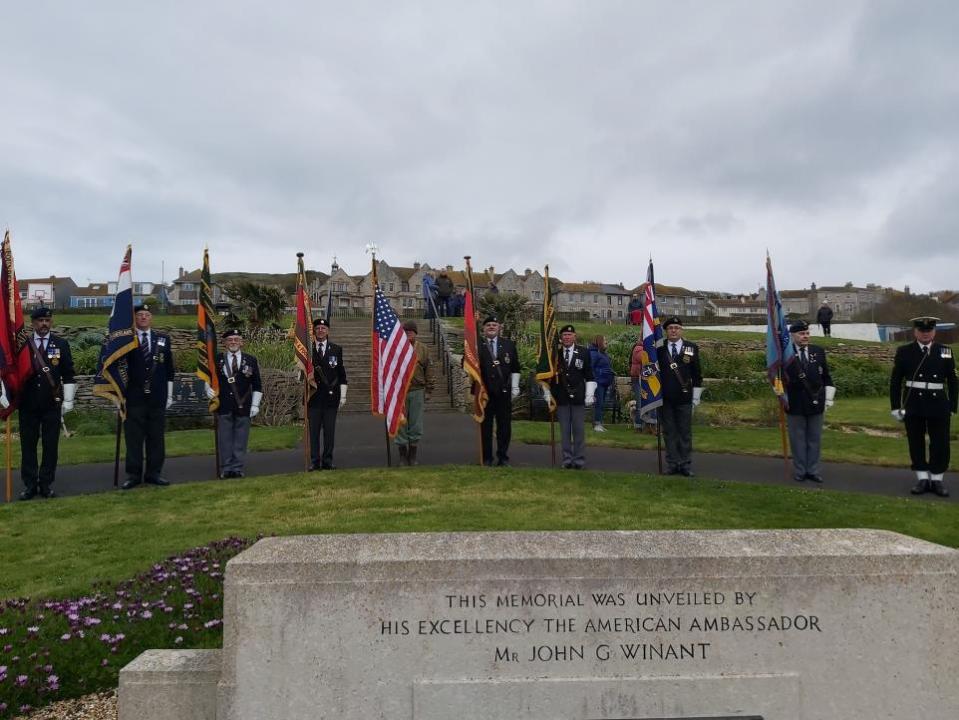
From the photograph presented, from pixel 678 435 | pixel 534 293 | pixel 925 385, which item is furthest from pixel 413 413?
pixel 534 293

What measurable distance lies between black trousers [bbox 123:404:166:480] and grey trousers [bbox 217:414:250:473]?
2.58 ft

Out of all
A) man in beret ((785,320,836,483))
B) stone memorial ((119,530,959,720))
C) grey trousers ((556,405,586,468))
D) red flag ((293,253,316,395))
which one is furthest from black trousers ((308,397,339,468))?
stone memorial ((119,530,959,720))

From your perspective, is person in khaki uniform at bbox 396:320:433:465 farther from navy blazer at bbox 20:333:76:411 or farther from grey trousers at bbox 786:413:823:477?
grey trousers at bbox 786:413:823:477

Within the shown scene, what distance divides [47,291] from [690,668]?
260ft

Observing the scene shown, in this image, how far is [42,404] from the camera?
26.2 feet

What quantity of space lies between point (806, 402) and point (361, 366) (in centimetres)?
1264

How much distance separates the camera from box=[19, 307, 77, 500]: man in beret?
795cm

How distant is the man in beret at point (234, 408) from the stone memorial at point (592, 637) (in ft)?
22.1

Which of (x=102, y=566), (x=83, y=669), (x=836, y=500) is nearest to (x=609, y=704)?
(x=83, y=669)

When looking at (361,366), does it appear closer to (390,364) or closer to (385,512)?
(390,364)

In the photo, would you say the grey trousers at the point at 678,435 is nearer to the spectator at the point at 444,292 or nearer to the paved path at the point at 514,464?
the paved path at the point at 514,464

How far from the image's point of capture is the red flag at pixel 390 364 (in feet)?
29.4

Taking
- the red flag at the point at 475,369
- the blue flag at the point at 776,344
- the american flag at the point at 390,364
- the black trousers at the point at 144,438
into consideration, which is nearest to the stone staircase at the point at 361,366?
the american flag at the point at 390,364

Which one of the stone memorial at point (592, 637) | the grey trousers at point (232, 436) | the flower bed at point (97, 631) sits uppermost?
the grey trousers at point (232, 436)
